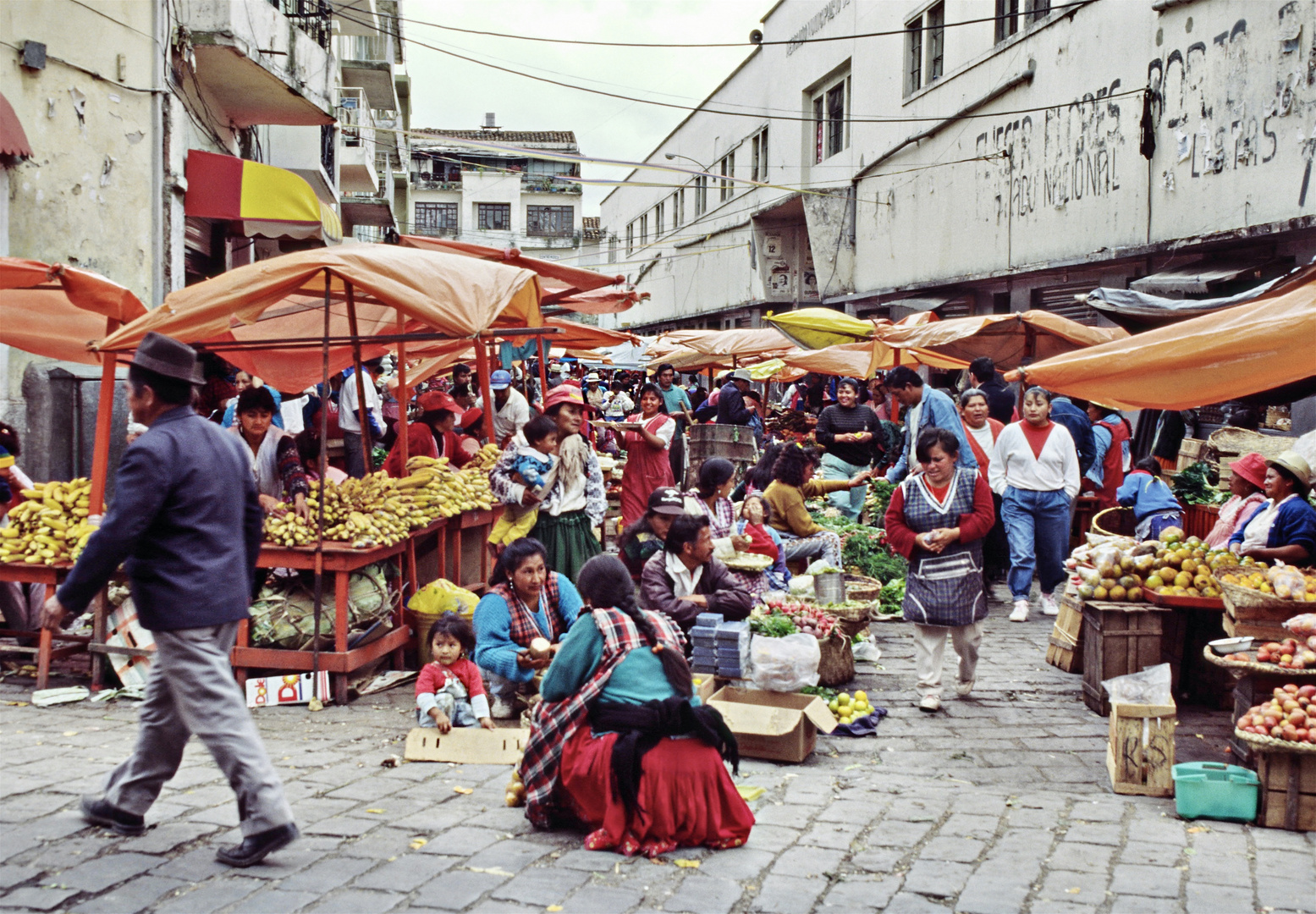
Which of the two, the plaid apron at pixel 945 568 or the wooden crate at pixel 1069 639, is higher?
the plaid apron at pixel 945 568

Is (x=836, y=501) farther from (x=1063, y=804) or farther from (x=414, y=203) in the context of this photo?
(x=414, y=203)

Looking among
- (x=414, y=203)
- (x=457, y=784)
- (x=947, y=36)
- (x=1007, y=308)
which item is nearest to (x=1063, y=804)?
(x=457, y=784)

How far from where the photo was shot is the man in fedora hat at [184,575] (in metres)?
3.95

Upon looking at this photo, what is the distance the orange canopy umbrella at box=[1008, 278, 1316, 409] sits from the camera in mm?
5859

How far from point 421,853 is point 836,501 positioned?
8067 millimetres

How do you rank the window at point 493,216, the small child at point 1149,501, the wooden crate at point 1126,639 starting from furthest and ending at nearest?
the window at point 493,216, the small child at point 1149,501, the wooden crate at point 1126,639

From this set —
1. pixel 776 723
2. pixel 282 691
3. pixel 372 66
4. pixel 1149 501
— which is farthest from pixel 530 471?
pixel 372 66

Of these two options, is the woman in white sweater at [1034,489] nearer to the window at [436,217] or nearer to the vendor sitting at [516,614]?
the vendor sitting at [516,614]

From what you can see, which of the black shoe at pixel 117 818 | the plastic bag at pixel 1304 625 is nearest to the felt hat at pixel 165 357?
the black shoe at pixel 117 818

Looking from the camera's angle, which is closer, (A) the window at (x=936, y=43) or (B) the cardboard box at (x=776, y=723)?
(B) the cardboard box at (x=776, y=723)

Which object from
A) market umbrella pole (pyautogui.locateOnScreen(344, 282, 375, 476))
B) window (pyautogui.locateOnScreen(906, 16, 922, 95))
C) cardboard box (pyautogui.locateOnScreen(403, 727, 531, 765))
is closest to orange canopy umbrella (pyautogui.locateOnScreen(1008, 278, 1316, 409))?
cardboard box (pyautogui.locateOnScreen(403, 727, 531, 765))

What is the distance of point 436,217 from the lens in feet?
226

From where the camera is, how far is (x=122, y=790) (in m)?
4.32

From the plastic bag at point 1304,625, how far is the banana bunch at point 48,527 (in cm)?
679
